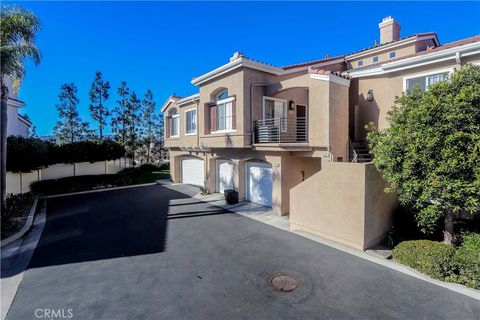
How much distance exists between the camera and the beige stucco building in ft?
29.1

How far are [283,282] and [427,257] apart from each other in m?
4.32

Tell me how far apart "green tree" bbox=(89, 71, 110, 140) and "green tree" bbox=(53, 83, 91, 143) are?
164 centimetres

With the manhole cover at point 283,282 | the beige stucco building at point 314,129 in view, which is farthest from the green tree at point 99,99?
the manhole cover at point 283,282

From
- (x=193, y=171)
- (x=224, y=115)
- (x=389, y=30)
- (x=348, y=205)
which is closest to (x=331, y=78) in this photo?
(x=348, y=205)

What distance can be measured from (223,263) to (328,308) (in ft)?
10.9

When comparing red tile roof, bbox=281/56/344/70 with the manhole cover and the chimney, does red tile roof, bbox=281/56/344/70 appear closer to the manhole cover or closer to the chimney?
the chimney

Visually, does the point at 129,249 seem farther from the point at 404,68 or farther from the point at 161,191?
the point at 404,68

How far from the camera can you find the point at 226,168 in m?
17.5

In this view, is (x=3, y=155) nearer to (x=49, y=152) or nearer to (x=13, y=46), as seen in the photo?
(x=13, y=46)

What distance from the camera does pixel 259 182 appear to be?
14.8 meters

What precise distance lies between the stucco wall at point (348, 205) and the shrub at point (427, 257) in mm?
1150

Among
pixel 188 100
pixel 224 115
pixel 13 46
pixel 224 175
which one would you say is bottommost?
pixel 224 175

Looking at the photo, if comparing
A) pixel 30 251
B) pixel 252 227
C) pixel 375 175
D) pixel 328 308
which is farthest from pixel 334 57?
pixel 30 251
